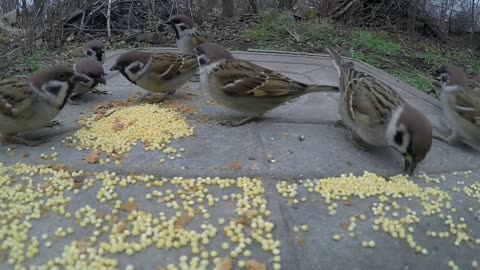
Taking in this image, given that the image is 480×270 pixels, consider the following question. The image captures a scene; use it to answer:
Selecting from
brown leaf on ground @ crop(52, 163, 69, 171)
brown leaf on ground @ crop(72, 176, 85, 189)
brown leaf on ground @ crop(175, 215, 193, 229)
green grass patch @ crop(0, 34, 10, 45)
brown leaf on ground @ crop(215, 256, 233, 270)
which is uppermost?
green grass patch @ crop(0, 34, 10, 45)

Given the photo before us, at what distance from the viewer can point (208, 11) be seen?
28.6 ft

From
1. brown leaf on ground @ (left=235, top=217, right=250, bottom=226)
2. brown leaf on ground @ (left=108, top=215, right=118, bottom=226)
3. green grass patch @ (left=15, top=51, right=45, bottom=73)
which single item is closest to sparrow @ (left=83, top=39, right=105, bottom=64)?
green grass patch @ (left=15, top=51, right=45, bottom=73)

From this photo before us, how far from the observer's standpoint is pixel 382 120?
107 inches

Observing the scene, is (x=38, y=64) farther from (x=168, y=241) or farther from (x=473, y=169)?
(x=473, y=169)

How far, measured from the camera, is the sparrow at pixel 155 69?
3.69 meters

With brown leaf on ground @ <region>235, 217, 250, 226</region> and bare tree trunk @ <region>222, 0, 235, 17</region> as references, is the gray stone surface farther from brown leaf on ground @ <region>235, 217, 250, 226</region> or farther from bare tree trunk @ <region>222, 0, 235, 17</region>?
bare tree trunk @ <region>222, 0, 235, 17</region>

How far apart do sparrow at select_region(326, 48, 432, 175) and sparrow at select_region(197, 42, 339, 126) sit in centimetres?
21

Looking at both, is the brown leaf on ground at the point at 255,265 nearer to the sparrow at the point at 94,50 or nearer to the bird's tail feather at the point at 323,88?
the bird's tail feather at the point at 323,88

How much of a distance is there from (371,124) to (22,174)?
2.14 metres

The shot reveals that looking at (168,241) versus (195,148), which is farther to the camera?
(195,148)

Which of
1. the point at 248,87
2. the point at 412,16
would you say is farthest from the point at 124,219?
the point at 412,16

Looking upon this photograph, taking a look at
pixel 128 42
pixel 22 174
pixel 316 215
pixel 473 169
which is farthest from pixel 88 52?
pixel 473 169

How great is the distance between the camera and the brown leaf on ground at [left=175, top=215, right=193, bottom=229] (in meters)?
2.11

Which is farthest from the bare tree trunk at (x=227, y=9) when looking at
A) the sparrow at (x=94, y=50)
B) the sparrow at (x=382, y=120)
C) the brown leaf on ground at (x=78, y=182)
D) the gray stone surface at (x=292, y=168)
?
the brown leaf on ground at (x=78, y=182)
